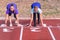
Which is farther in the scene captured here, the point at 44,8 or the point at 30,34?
the point at 44,8

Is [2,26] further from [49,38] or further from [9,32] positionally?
[49,38]

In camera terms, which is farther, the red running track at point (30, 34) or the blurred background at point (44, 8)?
the blurred background at point (44, 8)

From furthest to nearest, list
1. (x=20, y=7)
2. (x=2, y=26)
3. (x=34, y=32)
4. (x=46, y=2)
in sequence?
(x=46, y=2)
(x=20, y=7)
(x=2, y=26)
(x=34, y=32)

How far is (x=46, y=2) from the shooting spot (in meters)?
19.0

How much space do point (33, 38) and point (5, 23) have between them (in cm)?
266

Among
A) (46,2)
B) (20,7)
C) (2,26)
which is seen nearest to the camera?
(2,26)

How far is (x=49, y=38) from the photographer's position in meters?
10.6

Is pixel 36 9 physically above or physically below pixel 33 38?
above

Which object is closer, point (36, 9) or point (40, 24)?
point (36, 9)

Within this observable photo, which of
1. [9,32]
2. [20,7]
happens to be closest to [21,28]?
[9,32]

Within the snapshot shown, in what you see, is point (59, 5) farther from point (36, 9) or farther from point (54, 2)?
point (36, 9)

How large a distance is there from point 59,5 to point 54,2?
0.82 meters

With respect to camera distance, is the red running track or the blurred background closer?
the red running track

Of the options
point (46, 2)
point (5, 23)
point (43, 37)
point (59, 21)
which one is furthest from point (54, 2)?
point (43, 37)
